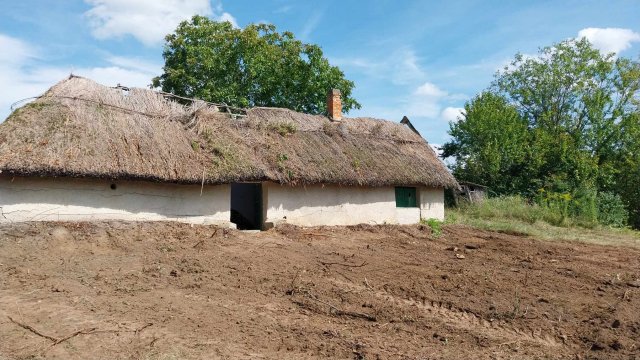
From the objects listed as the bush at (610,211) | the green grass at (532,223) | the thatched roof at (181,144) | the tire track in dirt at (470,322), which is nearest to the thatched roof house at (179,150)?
the thatched roof at (181,144)

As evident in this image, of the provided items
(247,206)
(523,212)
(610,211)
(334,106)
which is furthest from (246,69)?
(610,211)

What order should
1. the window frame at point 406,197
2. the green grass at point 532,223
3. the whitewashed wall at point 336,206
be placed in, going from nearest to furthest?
the whitewashed wall at point 336,206, the green grass at point 532,223, the window frame at point 406,197

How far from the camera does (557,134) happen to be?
2697 cm

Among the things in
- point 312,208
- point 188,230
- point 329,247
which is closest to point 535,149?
point 312,208

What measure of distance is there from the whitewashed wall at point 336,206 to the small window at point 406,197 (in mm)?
181

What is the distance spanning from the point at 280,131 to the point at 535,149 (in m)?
14.3

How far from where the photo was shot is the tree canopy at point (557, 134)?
76.0 feet

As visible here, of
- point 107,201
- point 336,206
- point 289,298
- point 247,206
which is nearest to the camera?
point 289,298

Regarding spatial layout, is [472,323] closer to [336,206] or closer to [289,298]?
[289,298]

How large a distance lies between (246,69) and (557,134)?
16.5 metres

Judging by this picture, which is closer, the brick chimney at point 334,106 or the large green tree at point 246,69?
the brick chimney at point 334,106

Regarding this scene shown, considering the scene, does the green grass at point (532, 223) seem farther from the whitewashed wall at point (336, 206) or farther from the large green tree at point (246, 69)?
the large green tree at point (246, 69)

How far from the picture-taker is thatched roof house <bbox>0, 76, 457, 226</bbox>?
32.5ft

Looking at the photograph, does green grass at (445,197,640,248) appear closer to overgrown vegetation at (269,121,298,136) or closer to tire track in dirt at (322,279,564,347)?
overgrown vegetation at (269,121,298,136)
